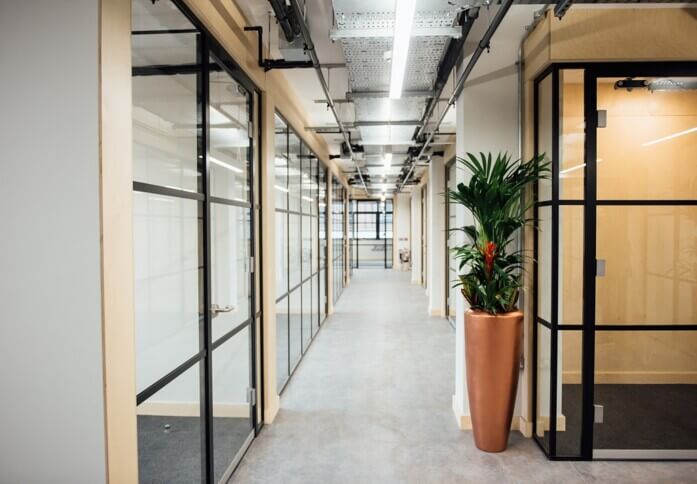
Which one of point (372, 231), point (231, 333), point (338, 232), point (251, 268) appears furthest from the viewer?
point (372, 231)

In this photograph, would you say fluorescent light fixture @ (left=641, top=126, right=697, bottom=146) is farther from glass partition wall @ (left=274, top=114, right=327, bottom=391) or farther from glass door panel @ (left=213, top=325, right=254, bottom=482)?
glass door panel @ (left=213, top=325, right=254, bottom=482)

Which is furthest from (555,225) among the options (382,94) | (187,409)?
(187,409)

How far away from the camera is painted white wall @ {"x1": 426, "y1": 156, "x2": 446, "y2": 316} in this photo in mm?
7852

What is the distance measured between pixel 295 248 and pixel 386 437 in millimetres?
2533

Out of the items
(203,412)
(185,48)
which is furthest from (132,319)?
(185,48)

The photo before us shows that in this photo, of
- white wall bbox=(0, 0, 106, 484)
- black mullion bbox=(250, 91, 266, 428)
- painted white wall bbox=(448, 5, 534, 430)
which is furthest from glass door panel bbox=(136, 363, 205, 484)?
painted white wall bbox=(448, 5, 534, 430)

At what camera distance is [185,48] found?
2160 millimetres

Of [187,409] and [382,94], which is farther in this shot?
[382,94]

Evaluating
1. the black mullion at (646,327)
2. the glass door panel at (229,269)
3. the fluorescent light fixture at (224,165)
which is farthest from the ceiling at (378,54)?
the black mullion at (646,327)

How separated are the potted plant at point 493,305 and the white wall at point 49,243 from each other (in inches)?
94.2

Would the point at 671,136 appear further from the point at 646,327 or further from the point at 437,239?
the point at 437,239

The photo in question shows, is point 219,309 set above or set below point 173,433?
above

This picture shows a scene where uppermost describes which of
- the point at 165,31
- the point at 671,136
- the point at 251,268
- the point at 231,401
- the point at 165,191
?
the point at 165,31

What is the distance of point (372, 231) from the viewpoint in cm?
1819
